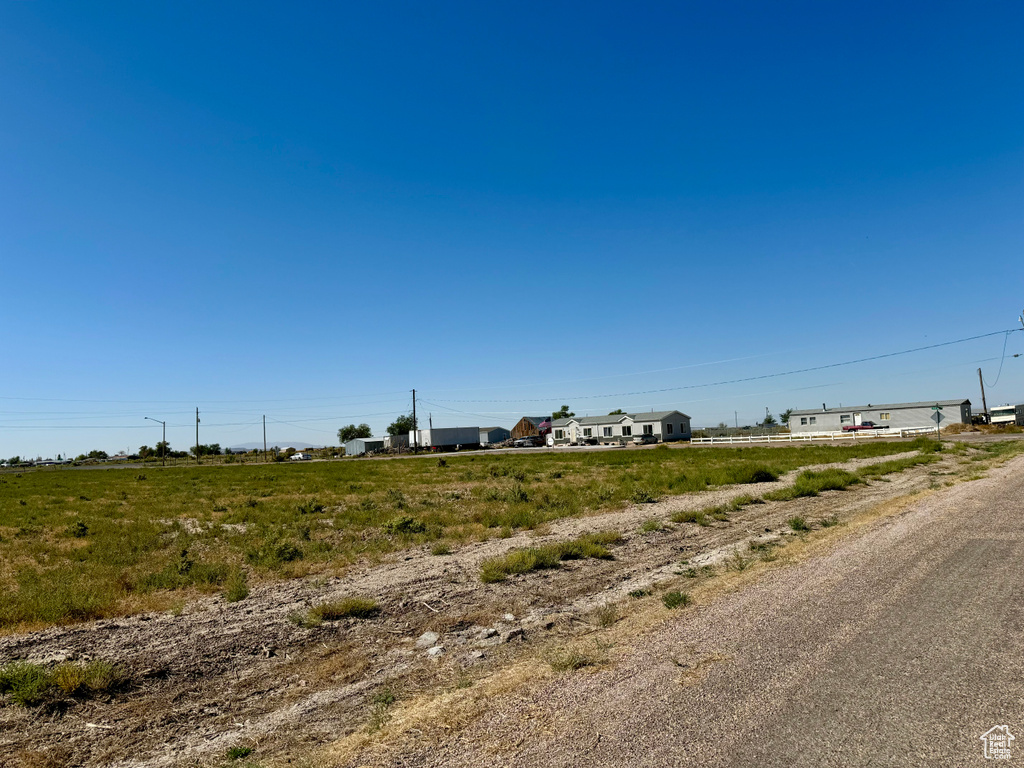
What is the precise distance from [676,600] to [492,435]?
116648 millimetres

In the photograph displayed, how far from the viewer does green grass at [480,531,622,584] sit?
1174cm

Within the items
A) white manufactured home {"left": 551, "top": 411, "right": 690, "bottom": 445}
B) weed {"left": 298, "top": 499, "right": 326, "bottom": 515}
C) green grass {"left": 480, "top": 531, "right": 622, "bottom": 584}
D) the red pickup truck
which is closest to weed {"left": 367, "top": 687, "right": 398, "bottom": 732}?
green grass {"left": 480, "top": 531, "right": 622, "bottom": 584}

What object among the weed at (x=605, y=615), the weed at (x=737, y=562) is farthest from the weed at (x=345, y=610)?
the weed at (x=737, y=562)

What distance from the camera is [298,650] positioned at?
8117mm

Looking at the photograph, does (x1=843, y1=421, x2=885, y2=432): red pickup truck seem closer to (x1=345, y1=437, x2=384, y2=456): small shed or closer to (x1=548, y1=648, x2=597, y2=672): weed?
(x1=345, y1=437, x2=384, y2=456): small shed

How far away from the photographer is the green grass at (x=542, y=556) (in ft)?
38.5

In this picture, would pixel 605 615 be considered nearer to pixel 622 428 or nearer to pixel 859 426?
pixel 859 426

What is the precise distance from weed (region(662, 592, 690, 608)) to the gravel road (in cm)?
43

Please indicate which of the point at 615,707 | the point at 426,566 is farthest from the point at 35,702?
the point at 426,566

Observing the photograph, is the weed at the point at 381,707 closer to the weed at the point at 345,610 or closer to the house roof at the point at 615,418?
the weed at the point at 345,610

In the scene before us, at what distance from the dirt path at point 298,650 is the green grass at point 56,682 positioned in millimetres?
216

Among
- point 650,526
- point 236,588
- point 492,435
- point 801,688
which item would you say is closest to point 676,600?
point 801,688

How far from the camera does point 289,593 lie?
11133 millimetres

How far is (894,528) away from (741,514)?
560 centimetres
